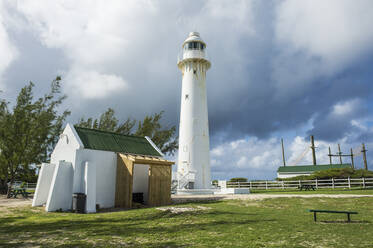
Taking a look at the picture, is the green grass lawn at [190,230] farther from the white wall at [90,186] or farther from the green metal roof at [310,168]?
the green metal roof at [310,168]

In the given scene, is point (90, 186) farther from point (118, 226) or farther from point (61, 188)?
point (118, 226)

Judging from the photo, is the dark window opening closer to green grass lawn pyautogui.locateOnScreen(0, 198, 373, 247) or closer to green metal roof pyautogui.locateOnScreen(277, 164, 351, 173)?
green grass lawn pyautogui.locateOnScreen(0, 198, 373, 247)

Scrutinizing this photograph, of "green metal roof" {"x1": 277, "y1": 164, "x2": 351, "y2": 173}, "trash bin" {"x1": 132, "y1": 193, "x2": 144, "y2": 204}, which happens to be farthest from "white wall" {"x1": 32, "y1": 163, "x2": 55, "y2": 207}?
"green metal roof" {"x1": 277, "y1": 164, "x2": 351, "y2": 173}

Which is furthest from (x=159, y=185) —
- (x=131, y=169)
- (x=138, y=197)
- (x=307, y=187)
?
(x=307, y=187)

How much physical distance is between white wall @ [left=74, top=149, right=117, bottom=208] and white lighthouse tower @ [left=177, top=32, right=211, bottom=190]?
901 centimetres

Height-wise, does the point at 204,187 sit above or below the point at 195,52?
below

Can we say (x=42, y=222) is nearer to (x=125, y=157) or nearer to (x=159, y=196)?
(x=125, y=157)

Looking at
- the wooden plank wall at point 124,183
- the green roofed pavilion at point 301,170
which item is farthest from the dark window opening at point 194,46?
the green roofed pavilion at point 301,170

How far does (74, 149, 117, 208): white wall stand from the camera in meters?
14.4

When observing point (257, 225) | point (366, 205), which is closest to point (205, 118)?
point (366, 205)

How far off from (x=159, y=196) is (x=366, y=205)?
455 inches

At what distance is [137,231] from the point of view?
816 centimetres

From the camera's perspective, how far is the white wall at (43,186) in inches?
604

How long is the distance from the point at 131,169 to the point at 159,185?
2.50m
